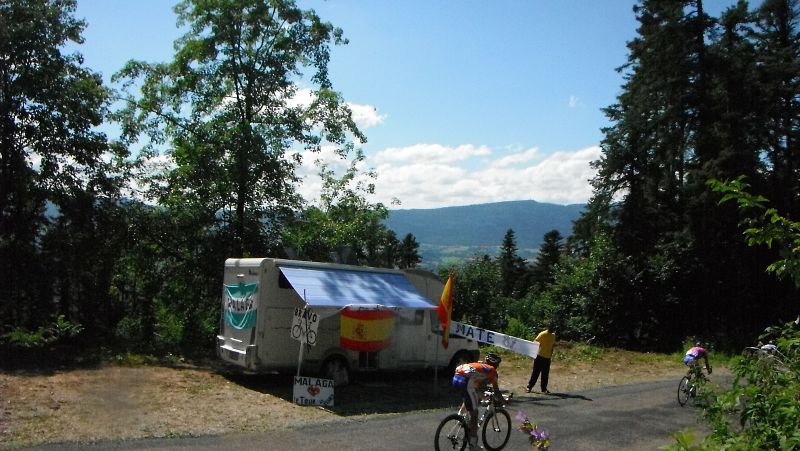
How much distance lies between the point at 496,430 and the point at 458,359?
677cm

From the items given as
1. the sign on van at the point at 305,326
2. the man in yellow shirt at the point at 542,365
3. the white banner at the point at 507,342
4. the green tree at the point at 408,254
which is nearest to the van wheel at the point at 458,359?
the white banner at the point at 507,342

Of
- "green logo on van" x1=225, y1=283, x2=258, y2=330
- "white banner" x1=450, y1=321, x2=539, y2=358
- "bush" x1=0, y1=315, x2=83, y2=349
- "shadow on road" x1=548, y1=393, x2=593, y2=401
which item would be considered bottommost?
"shadow on road" x1=548, y1=393, x2=593, y2=401

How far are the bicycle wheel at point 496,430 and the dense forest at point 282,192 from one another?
5394 mm

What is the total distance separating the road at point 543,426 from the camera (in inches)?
338

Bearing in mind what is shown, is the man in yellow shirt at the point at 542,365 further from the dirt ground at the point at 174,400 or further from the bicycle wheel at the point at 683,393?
the bicycle wheel at the point at 683,393

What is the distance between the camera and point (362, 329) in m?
Result: 12.8

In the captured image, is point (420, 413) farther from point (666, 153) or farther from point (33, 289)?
point (666, 153)

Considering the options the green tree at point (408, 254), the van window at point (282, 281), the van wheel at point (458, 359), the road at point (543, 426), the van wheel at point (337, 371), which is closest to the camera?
the road at point (543, 426)

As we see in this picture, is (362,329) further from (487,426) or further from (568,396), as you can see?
(568,396)

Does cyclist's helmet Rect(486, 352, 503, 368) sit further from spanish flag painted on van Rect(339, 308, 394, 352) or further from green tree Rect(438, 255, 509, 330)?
green tree Rect(438, 255, 509, 330)

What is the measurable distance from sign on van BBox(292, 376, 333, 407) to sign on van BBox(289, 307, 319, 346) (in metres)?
0.69

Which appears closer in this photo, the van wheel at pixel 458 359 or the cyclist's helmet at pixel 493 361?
the cyclist's helmet at pixel 493 361

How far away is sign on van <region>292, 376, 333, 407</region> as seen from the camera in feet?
37.7

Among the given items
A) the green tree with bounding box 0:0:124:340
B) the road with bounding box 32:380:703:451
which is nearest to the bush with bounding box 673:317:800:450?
the road with bounding box 32:380:703:451
